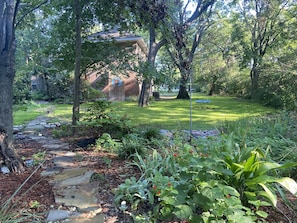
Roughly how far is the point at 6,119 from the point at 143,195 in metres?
2.14

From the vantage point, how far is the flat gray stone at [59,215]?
2.08m

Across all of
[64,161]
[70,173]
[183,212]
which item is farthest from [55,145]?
[183,212]

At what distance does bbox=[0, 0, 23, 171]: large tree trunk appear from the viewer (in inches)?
119

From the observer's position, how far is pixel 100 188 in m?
2.68

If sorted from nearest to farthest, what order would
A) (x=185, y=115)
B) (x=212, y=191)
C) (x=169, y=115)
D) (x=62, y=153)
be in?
1. (x=212, y=191)
2. (x=62, y=153)
3. (x=169, y=115)
4. (x=185, y=115)

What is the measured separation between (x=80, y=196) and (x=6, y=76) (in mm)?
1837

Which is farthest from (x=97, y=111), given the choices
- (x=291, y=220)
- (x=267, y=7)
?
(x=267, y=7)

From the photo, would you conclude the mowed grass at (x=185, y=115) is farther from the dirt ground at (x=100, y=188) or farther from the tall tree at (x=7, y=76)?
the tall tree at (x=7, y=76)

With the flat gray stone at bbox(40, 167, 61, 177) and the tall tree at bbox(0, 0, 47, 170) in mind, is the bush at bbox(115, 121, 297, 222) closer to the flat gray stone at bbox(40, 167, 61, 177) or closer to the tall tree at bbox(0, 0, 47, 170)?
the flat gray stone at bbox(40, 167, 61, 177)

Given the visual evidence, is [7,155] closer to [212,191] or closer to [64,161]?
[64,161]

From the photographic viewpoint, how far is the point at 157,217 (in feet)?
6.69

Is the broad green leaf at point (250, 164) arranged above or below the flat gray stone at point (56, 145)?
above

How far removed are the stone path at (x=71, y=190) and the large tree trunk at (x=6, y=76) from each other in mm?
459

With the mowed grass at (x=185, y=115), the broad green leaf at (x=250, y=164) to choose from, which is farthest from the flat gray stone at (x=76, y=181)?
the mowed grass at (x=185, y=115)
